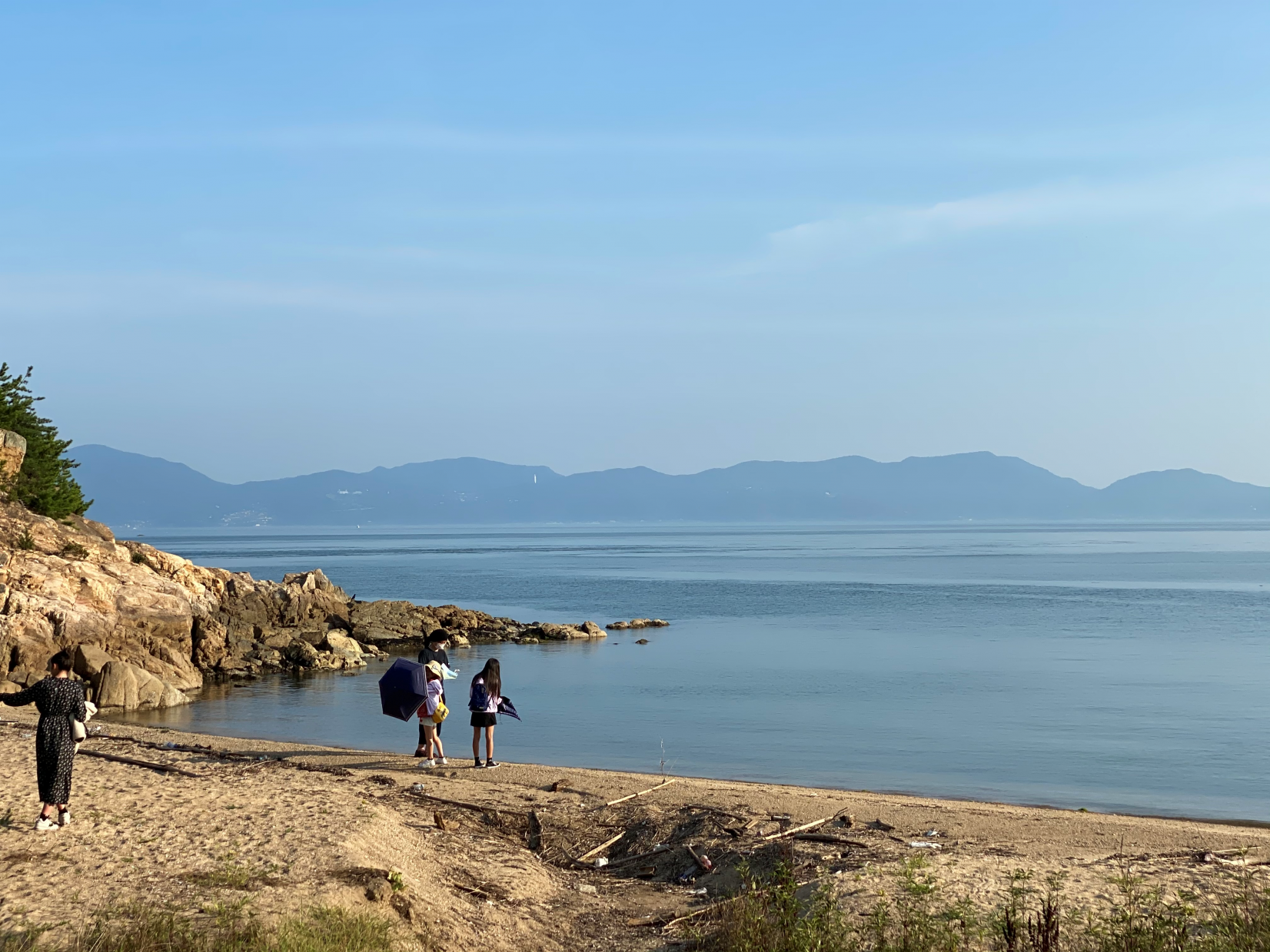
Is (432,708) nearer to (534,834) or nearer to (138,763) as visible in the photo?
(138,763)

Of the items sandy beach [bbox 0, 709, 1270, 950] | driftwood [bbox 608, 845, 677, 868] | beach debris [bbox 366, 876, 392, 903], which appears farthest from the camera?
driftwood [bbox 608, 845, 677, 868]

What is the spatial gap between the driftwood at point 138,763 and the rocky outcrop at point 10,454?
60.9ft

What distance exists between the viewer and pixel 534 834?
11.9 metres

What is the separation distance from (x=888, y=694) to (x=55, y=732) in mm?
22278

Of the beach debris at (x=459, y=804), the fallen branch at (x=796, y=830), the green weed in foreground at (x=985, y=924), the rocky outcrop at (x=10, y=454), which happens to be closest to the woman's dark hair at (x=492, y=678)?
the beach debris at (x=459, y=804)

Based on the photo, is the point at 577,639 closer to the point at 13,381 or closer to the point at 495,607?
the point at 495,607

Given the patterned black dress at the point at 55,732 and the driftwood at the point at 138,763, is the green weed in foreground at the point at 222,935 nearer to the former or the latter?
the patterned black dress at the point at 55,732

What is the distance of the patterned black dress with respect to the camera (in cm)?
1005

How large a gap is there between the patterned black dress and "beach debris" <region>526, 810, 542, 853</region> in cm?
457

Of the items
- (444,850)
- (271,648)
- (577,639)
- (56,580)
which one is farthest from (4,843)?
(577,639)

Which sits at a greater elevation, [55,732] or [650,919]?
[55,732]

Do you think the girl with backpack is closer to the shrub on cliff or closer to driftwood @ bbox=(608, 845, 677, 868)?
driftwood @ bbox=(608, 845, 677, 868)

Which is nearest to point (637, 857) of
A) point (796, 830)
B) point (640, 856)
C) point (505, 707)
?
point (640, 856)

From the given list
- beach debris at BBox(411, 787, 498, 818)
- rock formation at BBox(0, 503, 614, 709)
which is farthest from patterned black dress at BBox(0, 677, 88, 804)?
rock formation at BBox(0, 503, 614, 709)
